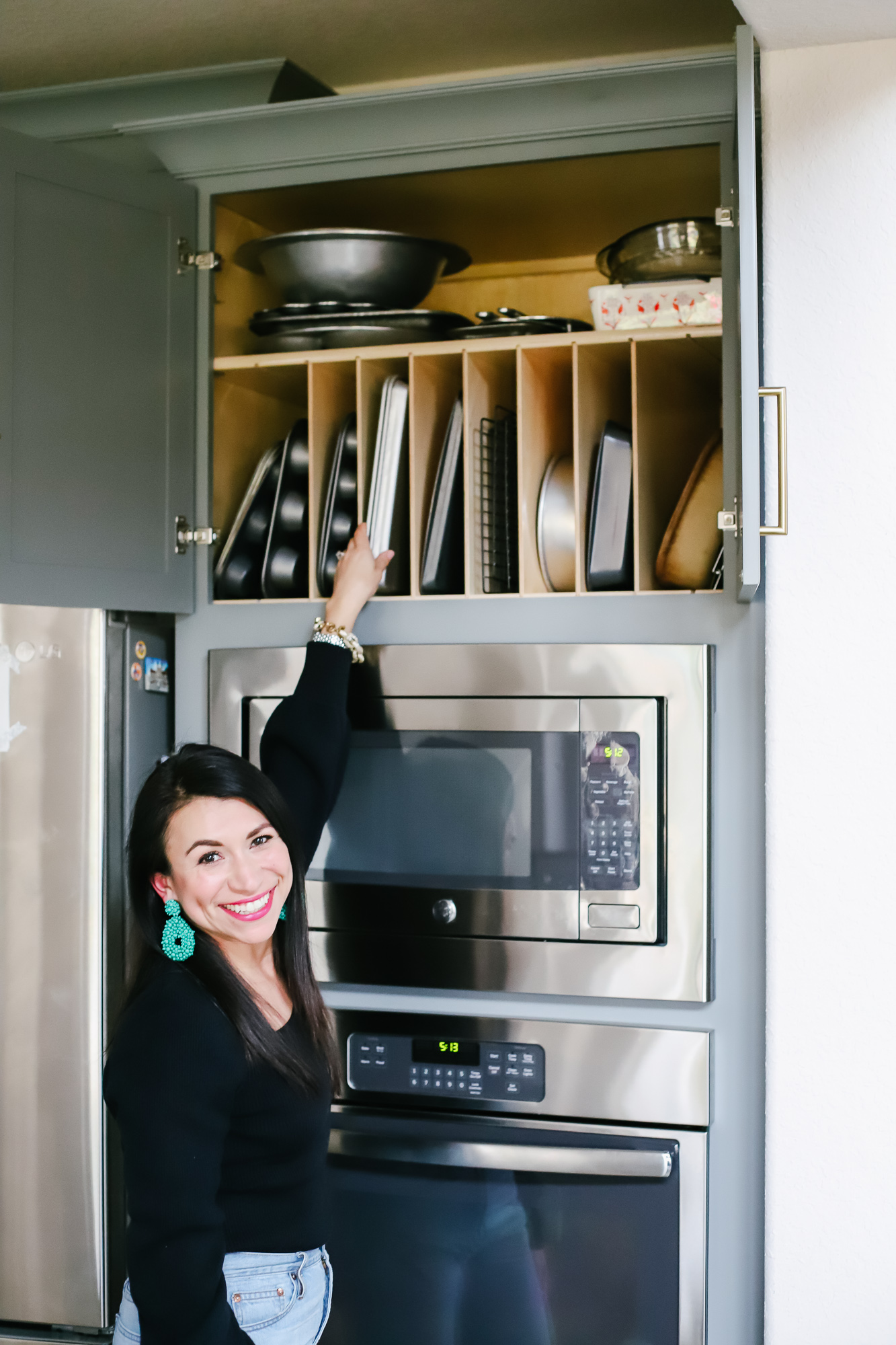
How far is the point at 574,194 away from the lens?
1745mm

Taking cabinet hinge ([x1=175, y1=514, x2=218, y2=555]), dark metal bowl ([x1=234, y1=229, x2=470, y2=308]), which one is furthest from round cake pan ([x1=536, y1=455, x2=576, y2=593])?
cabinet hinge ([x1=175, y1=514, x2=218, y2=555])

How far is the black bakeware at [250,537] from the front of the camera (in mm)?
1751

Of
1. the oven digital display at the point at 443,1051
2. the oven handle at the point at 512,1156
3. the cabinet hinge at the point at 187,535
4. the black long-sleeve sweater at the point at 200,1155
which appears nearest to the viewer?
the black long-sleeve sweater at the point at 200,1155

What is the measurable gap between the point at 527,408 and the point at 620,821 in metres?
0.54

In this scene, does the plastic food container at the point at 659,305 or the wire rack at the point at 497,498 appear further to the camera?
the wire rack at the point at 497,498

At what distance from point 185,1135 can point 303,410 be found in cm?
118

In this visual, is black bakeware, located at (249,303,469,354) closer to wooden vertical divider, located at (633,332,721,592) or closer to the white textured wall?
wooden vertical divider, located at (633,332,721,592)

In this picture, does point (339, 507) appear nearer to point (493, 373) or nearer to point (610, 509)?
point (493, 373)

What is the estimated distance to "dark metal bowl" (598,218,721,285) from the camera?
1.60 m

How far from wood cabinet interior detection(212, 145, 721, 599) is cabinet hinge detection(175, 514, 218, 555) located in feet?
0.12

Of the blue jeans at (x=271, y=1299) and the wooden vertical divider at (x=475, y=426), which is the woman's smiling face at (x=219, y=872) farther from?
the wooden vertical divider at (x=475, y=426)

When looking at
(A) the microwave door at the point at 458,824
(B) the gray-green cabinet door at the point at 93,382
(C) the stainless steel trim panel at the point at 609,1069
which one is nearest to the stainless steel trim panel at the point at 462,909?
(A) the microwave door at the point at 458,824

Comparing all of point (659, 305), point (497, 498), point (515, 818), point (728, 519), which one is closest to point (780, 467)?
point (728, 519)

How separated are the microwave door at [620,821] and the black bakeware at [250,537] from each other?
0.52 metres
